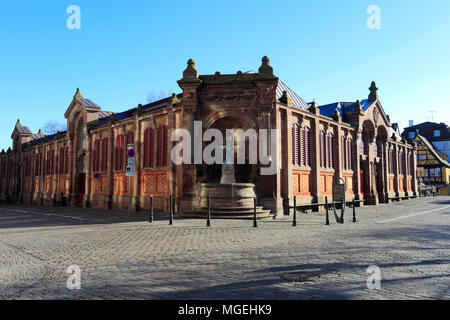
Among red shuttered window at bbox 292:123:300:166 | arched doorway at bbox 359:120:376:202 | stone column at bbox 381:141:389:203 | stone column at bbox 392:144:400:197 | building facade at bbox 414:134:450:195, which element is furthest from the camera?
building facade at bbox 414:134:450:195

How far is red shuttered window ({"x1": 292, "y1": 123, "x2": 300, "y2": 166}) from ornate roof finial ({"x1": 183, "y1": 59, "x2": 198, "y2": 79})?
7542mm

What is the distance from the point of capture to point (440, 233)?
10.2 metres

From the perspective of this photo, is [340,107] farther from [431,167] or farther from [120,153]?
[431,167]

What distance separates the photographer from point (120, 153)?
85.3ft

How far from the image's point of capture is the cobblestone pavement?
445cm

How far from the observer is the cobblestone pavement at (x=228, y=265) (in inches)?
175

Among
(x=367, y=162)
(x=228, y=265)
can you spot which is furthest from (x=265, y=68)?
(x=367, y=162)

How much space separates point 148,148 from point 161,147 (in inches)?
66.5

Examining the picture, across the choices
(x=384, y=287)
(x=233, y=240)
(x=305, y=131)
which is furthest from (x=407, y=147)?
(x=384, y=287)

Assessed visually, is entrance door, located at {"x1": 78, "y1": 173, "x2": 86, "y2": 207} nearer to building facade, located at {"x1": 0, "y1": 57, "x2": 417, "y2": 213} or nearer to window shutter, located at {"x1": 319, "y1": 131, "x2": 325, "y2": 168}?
building facade, located at {"x1": 0, "y1": 57, "x2": 417, "y2": 213}

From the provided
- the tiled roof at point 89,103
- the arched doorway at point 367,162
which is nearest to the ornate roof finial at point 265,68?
the arched doorway at point 367,162

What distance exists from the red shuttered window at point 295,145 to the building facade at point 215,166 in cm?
7

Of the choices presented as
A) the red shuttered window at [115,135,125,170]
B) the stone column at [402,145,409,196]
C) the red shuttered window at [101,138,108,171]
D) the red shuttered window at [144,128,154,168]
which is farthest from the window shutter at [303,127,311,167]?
the stone column at [402,145,409,196]

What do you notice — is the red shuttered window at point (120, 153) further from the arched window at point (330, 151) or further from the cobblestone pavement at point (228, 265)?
the arched window at point (330, 151)
